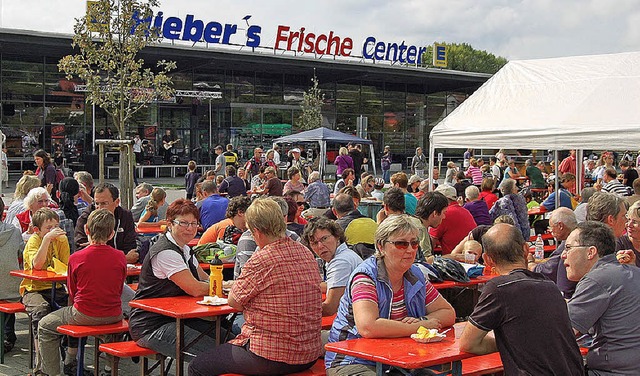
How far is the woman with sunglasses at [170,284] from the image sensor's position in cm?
566

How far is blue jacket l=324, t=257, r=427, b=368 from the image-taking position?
4605 mm

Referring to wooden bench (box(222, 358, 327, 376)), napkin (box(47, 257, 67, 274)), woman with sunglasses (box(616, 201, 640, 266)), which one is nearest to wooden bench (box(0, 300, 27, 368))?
napkin (box(47, 257, 67, 274))

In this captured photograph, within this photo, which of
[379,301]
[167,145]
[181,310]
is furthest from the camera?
[167,145]

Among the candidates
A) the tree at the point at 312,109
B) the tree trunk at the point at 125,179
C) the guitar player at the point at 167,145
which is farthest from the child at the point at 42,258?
the tree at the point at 312,109

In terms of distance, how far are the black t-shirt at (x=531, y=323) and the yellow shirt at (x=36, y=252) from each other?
4.49 metres

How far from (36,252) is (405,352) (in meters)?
4.10

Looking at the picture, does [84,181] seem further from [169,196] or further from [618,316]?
[169,196]

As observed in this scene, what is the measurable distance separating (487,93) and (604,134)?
2.99 meters

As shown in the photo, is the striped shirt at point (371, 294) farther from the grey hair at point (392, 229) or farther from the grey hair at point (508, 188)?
the grey hair at point (508, 188)

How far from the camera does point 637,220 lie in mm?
6086

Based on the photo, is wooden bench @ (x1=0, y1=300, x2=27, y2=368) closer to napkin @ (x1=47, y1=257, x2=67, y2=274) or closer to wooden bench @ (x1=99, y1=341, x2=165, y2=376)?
napkin @ (x1=47, y1=257, x2=67, y2=274)

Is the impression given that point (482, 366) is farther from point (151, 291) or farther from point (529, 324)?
point (151, 291)

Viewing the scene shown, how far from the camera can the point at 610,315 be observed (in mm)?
4359

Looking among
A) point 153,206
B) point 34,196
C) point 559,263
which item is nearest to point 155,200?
point 153,206
